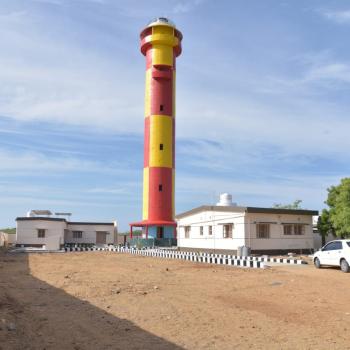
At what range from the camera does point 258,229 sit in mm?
27578

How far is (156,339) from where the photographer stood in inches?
261

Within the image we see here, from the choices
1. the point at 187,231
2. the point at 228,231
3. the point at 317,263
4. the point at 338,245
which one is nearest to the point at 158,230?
the point at 187,231

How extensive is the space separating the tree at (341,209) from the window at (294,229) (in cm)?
216

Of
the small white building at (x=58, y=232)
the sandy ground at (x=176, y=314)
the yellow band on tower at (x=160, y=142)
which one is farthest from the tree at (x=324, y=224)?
the small white building at (x=58, y=232)

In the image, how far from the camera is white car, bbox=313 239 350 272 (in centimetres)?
1703

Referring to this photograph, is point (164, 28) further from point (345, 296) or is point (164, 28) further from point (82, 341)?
point (82, 341)

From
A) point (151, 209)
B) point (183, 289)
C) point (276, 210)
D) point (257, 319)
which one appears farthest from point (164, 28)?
point (257, 319)

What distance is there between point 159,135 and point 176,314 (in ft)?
111

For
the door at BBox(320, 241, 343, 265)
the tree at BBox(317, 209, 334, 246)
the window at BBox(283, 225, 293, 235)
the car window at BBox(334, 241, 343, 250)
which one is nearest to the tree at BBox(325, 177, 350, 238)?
the tree at BBox(317, 209, 334, 246)

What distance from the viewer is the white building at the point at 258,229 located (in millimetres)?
27188

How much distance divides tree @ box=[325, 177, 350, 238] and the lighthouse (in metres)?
15.6

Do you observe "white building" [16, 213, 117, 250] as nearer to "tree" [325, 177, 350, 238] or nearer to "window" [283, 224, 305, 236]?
"window" [283, 224, 305, 236]

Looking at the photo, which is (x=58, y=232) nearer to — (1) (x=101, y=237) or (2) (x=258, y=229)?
(1) (x=101, y=237)

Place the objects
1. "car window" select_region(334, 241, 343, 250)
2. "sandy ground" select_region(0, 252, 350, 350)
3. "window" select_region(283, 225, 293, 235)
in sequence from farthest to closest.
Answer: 1. "window" select_region(283, 225, 293, 235)
2. "car window" select_region(334, 241, 343, 250)
3. "sandy ground" select_region(0, 252, 350, 350)
